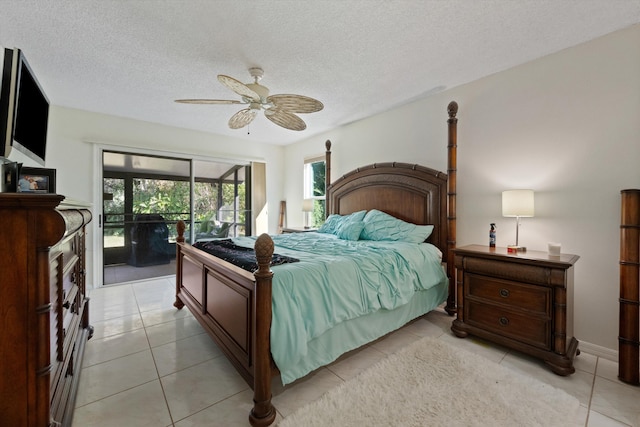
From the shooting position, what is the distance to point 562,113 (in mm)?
2330

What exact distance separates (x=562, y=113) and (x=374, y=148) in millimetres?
2083

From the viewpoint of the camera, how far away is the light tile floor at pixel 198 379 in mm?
1522

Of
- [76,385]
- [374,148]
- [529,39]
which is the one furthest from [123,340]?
[529,39]

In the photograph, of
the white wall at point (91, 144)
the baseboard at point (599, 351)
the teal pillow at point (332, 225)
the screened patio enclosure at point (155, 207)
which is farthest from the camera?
the screened patio enclosure at point (155, 207)

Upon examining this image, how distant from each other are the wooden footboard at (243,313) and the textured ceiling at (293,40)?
1696 mm

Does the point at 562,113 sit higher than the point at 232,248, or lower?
higher

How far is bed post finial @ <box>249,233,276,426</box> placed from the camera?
1.45m

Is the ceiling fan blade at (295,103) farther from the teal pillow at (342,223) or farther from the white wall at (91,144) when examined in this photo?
the white wall at (91,144)

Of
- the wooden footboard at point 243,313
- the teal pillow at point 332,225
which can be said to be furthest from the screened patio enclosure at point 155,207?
the wooden footboard at point 243,313

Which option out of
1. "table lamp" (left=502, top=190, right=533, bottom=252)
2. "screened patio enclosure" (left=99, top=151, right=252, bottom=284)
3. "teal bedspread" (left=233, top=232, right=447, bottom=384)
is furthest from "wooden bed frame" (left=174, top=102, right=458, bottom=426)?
"screened patio enclosure" (left=99, top=151, right=252, bottom=284)

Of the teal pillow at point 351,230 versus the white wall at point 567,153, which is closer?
the white wall at point 567,153

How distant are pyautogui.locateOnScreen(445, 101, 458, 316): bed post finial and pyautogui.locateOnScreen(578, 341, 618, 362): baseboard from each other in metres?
1.00

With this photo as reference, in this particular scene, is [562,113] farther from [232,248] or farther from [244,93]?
[232,248]

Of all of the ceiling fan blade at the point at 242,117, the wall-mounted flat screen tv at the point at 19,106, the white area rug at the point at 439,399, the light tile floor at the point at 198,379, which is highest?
the ceiling fan blade at the point at 242,117
